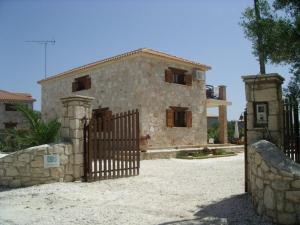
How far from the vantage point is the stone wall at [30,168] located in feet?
27.8

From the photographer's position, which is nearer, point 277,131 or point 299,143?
point 277,131

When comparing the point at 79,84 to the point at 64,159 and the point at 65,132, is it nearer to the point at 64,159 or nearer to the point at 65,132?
the point at 65,132

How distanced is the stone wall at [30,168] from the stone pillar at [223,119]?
17.6 meters

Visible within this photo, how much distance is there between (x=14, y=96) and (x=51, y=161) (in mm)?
34024

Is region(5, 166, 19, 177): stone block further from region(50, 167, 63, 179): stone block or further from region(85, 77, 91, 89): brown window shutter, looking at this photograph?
region(85, 77, 91, 89): brown window shutter

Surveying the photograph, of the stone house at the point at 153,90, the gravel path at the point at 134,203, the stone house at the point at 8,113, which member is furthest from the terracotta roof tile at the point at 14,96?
the gravel path at the point at 134,203

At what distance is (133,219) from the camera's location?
5.53 m

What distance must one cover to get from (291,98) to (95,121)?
5050 mm

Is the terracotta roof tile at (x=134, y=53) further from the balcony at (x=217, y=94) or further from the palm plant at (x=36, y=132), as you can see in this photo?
the palm plant at (x=36, y=132)

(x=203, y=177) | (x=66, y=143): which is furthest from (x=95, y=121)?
(x=203, y=177)

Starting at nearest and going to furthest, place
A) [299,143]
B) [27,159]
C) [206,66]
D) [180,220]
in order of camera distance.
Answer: [180,220] → [299,143] → [27,159] → [206,66]

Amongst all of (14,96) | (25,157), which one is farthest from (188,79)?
(14,96)

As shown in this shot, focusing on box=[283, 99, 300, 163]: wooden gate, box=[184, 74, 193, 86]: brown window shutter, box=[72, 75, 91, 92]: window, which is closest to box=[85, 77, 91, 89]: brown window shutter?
box=[72, 75, 91, 92]: window

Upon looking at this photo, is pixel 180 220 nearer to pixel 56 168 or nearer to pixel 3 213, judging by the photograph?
pixel 3 213
